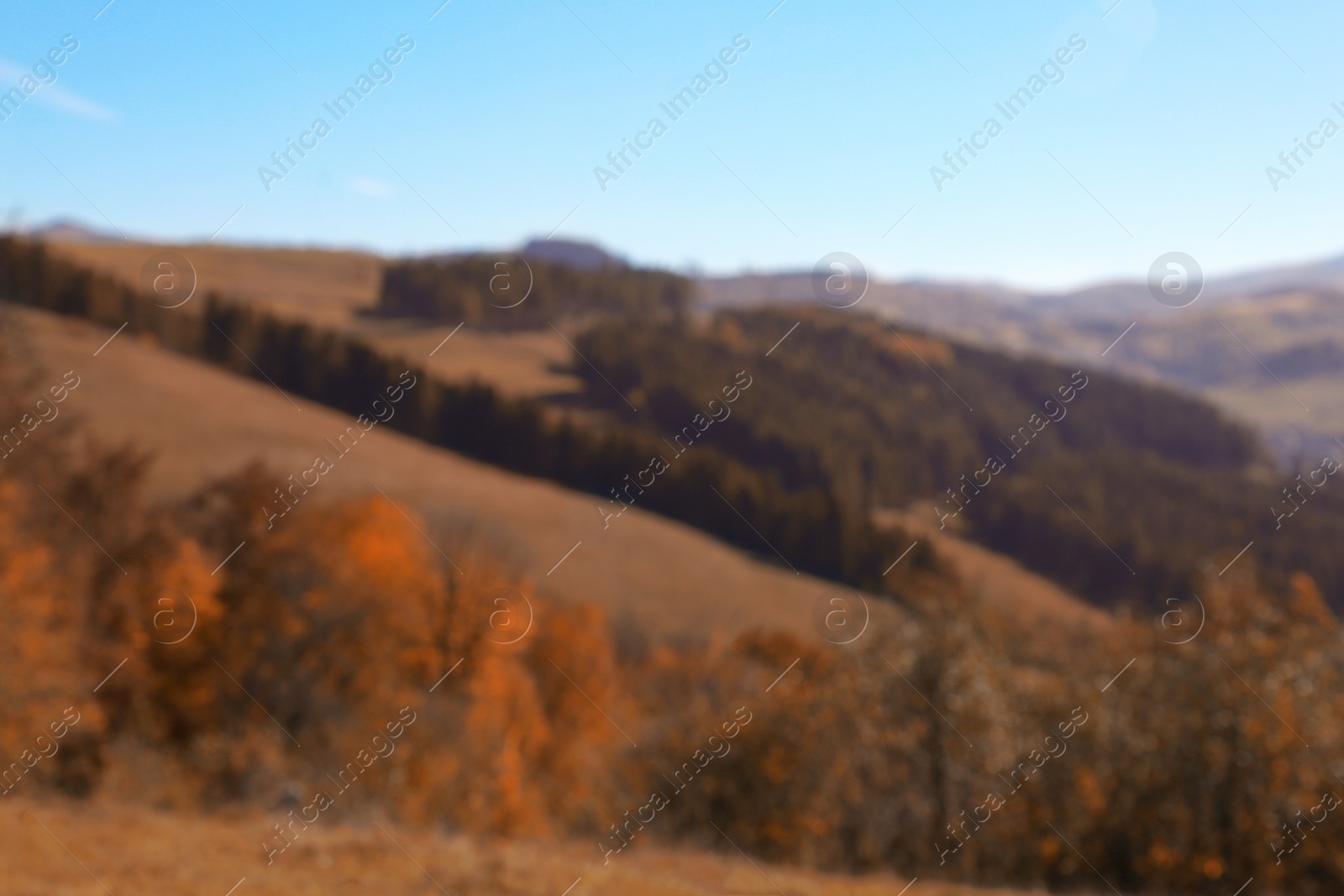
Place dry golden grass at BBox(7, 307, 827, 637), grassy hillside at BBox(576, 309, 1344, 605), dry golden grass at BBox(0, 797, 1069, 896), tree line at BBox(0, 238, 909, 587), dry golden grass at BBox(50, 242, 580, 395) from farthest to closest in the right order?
1. grassy hillside at BBox(576, 309, 1344, 605)
2. dry golden grass at BBox(50, 242, 580, 395)
3. tree line at BBox(0, 238, 909, 587)
4. dry golden grass at BBox(7, 307, 827, 637)
5. dry golden grass at BBox(0, 797, 1069, 896)

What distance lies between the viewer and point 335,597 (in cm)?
3575

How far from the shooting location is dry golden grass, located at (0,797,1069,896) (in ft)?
38.2

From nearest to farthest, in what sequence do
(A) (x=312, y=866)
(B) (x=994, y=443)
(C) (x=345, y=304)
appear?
(A) (x=312, y=866) → (C) (x=345, y=304) → (B) (x=994, y=443)

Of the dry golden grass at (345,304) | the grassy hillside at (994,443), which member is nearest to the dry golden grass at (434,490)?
the dry golden grass at (345,304)

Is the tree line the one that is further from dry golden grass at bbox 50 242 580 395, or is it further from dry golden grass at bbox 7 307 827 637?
dry golden grass at bbox 7 307 827 637

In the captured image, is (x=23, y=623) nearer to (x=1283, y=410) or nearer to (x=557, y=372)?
(x=557, y=372)

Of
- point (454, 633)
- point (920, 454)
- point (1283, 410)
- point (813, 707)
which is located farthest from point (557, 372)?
point (1283, 410)

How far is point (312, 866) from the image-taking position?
13086 mm

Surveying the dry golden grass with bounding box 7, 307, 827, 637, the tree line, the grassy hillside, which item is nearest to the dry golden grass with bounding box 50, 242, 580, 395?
the tree line

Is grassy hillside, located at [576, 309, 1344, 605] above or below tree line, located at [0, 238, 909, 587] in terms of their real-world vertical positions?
above

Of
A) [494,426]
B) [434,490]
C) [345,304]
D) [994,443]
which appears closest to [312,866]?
[434,490]

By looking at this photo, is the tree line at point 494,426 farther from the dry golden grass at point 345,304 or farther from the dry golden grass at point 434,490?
the dry golden grass at point 434,490

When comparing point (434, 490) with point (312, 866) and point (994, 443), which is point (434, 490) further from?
point (994, 443)

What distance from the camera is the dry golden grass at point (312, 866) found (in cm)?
1165
